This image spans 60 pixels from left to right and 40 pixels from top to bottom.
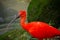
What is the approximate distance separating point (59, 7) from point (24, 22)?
1.37 ft

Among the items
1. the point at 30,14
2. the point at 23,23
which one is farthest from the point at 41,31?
the point at 30,14

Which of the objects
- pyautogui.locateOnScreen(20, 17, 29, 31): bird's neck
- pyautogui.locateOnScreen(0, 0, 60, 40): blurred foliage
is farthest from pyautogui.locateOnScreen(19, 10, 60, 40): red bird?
pyautogui.locateOnScreen(0, 0, 60, 40): blurred foliage

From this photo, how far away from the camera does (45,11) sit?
8.48ft

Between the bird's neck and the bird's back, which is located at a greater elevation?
the bird's neck

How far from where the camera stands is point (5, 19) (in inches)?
101

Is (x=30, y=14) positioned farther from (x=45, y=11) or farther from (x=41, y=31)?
(x=41, y=31)

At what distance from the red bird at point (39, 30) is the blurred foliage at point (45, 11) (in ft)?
0.65

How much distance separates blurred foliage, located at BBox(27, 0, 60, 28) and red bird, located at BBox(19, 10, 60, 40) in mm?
199

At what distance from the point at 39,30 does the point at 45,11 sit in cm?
30

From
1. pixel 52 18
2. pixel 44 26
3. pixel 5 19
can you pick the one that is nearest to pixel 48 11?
pixel 52 18

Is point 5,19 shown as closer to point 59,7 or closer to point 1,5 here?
point 1,5

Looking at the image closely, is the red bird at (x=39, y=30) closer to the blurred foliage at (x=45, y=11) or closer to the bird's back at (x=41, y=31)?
the bird's back at (x=41, y=31)

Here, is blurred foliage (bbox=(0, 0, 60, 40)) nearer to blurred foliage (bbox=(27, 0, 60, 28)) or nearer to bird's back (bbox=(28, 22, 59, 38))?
blurred foliage (bbox=(27, 0, 60, 28))

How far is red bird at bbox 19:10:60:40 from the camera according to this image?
2.34m
